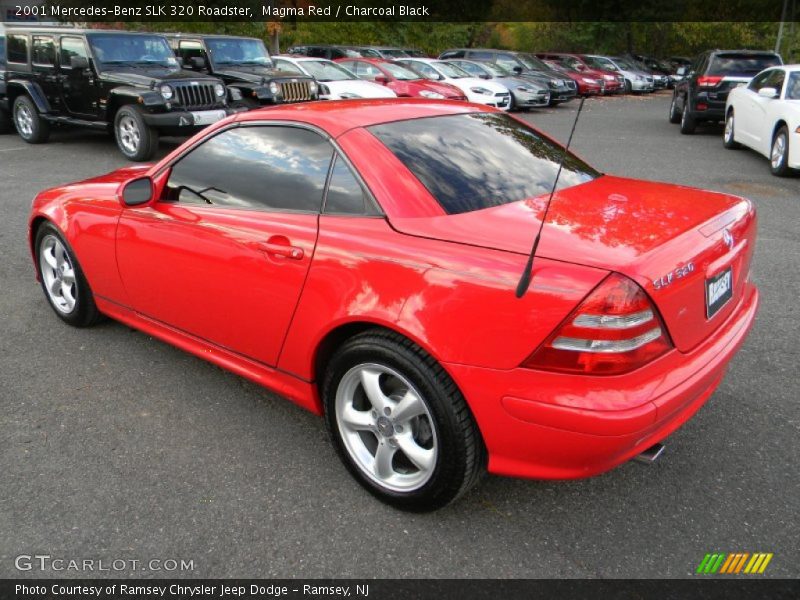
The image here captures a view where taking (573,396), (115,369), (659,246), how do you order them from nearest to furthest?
1. (573,396)
2. (659,246)
3. (115,369)

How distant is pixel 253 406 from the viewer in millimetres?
3582

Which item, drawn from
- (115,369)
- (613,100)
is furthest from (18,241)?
(613,100)

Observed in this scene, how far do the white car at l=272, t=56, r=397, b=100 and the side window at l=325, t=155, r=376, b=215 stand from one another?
38.1 ft

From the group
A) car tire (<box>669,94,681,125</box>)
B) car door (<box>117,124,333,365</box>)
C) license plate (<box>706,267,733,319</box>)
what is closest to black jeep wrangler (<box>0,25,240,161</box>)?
car door (<box>117,124,333,365</box>)

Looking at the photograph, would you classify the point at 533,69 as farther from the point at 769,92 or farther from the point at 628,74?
the point at 769,92

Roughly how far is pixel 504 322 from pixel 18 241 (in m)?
5.81

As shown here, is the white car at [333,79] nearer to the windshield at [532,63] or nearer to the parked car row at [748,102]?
the parked car row at [748,102]

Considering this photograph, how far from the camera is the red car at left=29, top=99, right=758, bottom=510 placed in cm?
226

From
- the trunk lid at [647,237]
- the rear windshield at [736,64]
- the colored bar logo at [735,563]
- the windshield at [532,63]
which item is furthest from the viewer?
the windshield at [532,63]

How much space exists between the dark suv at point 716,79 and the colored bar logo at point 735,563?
1337 centimetres

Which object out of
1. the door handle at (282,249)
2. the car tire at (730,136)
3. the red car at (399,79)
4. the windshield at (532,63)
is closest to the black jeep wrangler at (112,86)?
the red car at (399,79)

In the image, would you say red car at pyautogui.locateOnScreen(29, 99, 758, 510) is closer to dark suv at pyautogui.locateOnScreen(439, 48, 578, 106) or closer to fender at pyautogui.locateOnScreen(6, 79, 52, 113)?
fender at pyautogui.locateOnScreen(6, 79, 52, 113)

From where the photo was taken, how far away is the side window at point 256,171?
9.80ft

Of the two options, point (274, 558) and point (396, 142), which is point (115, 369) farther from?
point (396, 142)
